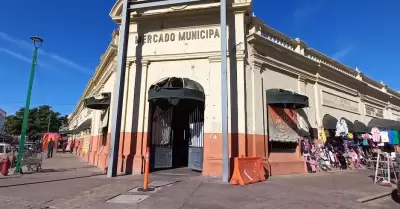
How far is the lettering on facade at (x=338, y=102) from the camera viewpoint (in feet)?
50.7

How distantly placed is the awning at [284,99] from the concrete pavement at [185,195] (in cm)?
360

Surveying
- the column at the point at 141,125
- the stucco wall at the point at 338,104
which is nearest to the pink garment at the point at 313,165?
the stucco wall at the point at 338,104

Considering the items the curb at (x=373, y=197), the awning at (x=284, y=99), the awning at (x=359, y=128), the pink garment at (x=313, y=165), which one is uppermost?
the awning at (x=284, y=99)

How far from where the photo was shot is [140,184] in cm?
842

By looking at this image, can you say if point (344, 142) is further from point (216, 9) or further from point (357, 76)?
point (216, 9)

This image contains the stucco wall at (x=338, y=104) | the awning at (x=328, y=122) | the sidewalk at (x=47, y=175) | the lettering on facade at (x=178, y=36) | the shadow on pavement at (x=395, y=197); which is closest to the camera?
the shadow on pavement at (x=395, y=197)

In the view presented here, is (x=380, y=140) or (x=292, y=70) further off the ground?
(x=292, y=70)

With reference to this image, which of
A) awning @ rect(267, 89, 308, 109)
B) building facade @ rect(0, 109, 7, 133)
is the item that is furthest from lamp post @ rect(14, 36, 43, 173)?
building facade @ rect(0, 109, 7, 133)

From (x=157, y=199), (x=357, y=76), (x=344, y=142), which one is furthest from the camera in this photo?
(x=357, y=76)

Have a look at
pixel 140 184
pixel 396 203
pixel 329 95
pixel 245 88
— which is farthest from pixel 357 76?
pixel 140 184

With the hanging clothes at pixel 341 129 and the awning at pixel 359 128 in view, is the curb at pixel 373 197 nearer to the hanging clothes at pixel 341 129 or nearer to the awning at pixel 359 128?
the hanging clothes at pixel 341 129

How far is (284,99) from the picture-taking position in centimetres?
1160

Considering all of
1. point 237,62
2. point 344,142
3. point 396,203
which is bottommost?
point 396,203

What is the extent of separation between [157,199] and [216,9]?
26.5ft
